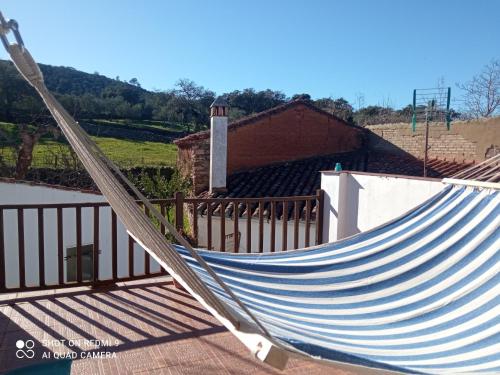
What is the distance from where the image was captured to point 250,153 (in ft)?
43.4

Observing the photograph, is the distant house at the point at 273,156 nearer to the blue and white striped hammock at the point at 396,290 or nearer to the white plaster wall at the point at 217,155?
the white plaster wall at the point at 217,155

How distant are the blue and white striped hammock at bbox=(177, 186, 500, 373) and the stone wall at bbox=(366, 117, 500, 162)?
8.73 metres

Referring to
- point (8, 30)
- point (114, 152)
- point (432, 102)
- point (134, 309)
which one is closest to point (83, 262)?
point (134, 309)

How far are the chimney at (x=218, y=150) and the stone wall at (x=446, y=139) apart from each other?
608 centimetres

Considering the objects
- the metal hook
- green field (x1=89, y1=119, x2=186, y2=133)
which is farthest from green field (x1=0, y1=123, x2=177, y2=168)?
the metal hook

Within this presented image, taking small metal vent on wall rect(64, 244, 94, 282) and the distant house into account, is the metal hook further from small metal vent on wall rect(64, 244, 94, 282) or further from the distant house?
the distant house

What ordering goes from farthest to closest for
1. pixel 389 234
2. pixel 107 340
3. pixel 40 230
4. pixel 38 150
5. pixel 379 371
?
1. pixel 38 150
2. pixel 40 230
3. pixel 389 234
4. pixel 107 340
5. pixel 379 371

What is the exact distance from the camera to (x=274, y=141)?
13.6m

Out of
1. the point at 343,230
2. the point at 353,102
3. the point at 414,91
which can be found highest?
the point at 353,102

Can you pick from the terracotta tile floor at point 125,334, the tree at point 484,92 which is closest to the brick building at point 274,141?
the tree at point 484,92

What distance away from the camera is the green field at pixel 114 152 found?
14.2 m

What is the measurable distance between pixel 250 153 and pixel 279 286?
407 inches

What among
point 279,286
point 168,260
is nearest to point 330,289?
point 279,286

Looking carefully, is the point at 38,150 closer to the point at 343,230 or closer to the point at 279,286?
the point at 343,230
